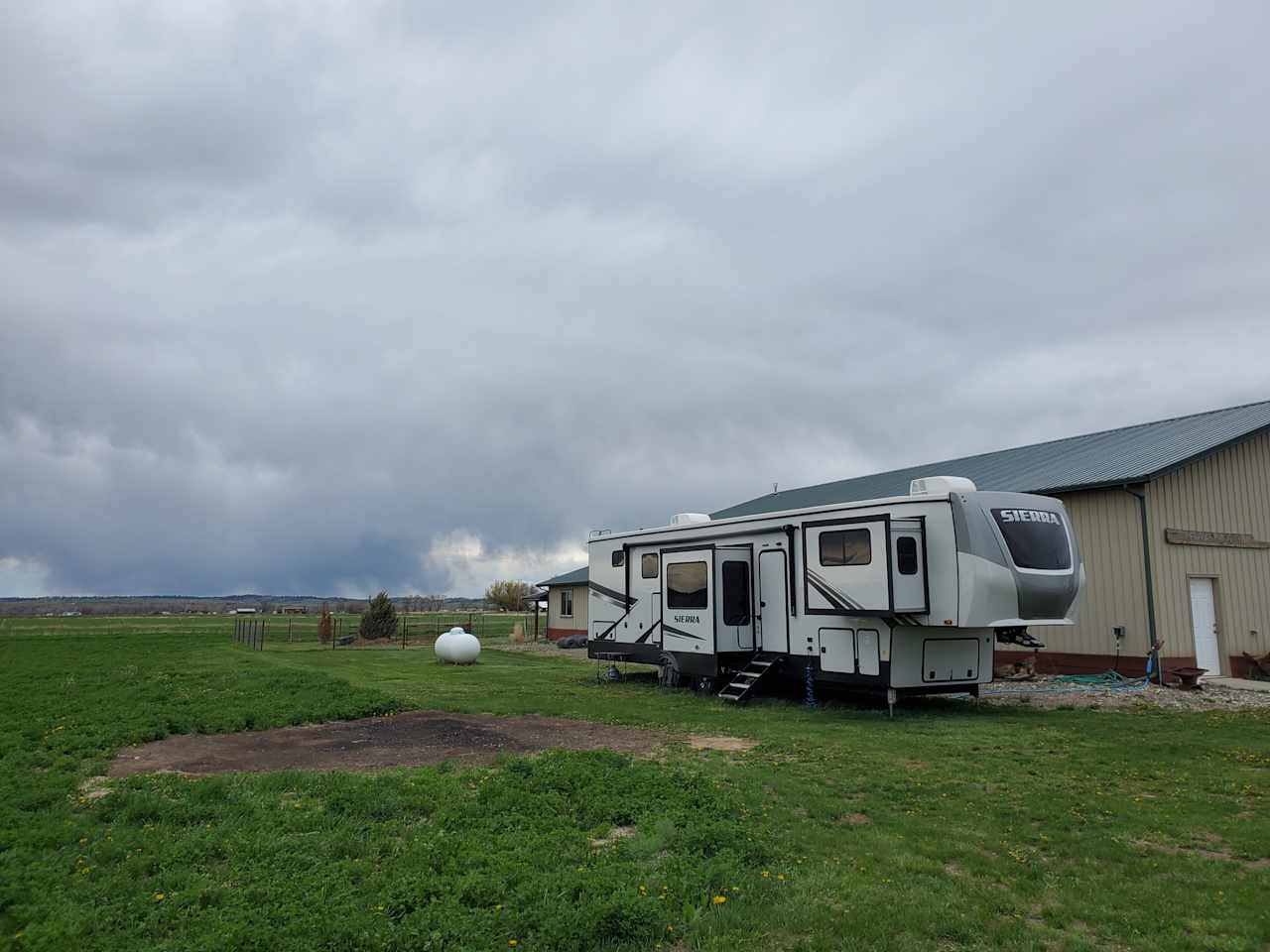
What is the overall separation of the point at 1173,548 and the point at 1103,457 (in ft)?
10.4

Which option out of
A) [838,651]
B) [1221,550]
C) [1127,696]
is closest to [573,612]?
[1221,550]

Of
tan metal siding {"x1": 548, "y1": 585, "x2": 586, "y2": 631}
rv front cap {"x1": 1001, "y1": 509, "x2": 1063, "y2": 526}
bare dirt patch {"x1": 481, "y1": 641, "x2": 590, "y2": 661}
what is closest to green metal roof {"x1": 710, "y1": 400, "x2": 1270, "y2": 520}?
rv front cap {"x1": 1001, "y1": 509, "x2": 1063, "y2": 526}

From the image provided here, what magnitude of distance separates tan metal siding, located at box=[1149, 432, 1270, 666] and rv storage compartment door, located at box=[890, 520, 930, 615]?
7.70 metres

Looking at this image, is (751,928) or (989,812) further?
(989,812)

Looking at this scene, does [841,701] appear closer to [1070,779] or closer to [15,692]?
[1070,779]

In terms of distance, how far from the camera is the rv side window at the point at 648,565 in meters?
17.9

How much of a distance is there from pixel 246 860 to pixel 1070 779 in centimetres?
744

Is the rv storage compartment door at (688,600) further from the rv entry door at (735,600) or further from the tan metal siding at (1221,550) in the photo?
the tan metal siding at (1221,550)

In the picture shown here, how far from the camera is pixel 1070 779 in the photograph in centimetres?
864

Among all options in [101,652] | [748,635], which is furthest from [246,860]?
[101,652]

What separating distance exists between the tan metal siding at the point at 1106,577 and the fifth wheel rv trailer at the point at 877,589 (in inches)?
204

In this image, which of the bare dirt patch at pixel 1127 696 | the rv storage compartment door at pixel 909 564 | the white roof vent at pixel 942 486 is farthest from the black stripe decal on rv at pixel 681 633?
the bare dirt patch at pixel 1127 696

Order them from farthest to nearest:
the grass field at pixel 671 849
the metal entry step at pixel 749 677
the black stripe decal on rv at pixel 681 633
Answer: the black stripe decal on rv at pixel 681 633, the metal entry step at pixel 749 677, the grass field at pixel 671 849

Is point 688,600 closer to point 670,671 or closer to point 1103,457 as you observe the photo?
point 670,671
